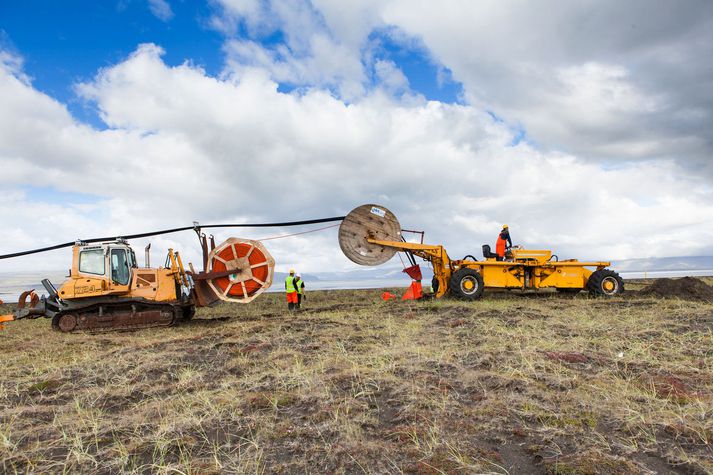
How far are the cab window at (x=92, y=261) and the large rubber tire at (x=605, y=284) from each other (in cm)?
1704

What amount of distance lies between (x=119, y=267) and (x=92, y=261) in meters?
0.76

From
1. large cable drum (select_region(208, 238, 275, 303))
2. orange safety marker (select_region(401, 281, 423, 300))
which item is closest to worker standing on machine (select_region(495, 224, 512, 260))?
orange safety marker (select_region(401, 281, 423, 300))

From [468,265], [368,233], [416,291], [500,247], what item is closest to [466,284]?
[468,265]

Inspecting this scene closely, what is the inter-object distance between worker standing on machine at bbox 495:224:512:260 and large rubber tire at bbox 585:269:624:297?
347cm

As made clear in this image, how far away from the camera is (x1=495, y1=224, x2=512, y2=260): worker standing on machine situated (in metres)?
19.2

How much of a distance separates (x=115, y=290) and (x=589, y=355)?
12.9 metres

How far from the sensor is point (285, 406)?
18.7ft

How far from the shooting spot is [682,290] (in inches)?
800

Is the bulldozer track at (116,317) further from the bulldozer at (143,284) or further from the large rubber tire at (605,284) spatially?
the large rubber tire at (605,284)

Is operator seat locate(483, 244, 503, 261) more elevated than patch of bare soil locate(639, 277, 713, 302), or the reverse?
operator seat locate(483, 244, 503, 261)

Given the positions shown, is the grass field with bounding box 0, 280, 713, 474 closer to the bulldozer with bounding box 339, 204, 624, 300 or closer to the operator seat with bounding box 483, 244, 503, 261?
the bulldozer with bounding box 339, 204, 624, 300

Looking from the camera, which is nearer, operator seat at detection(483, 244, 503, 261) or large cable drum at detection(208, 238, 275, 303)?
large cable drum at detection(208, 238, 275, 303)

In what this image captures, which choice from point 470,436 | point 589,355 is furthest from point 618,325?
point 470,436

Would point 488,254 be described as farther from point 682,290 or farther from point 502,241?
point 682,290
